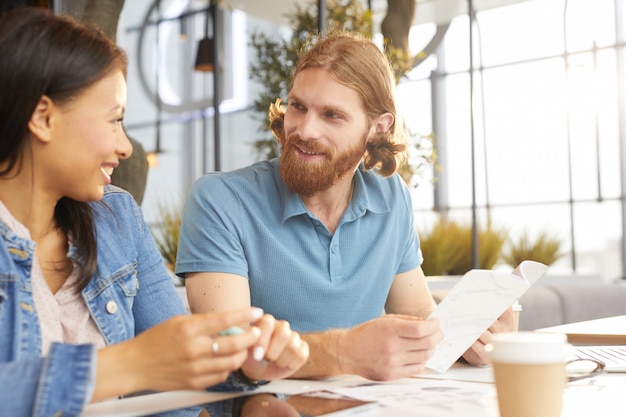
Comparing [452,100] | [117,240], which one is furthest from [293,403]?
[452,100]

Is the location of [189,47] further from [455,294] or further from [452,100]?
[455,294]

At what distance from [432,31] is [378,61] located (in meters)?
6.46

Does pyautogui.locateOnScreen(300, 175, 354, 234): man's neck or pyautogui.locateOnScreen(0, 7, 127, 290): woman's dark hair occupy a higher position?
pyautogui.locateOnScreen(0, 7, 127, 290): woman's dark hair

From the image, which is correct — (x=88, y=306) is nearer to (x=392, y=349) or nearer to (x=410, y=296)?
(x=392, y=349)

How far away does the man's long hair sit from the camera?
7.18 feet

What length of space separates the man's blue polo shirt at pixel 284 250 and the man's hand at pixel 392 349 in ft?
1.63

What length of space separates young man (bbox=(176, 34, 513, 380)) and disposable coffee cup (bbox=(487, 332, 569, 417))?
712 mm

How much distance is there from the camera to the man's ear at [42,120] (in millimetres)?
1299

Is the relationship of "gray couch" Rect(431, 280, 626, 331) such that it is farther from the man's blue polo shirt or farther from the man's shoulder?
the man's shoulder

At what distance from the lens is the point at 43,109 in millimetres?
1304

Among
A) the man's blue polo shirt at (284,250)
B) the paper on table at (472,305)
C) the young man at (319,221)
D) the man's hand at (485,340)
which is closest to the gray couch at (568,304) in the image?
the young man at (319,221)

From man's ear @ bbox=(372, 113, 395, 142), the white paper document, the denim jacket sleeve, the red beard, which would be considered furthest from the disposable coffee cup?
man's ear @ bbox=(372, 113, 395, 142)

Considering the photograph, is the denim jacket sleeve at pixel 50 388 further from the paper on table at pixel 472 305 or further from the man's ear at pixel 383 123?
the man's ear at pixel 383 123

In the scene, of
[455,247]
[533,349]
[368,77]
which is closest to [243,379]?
[533,349]
